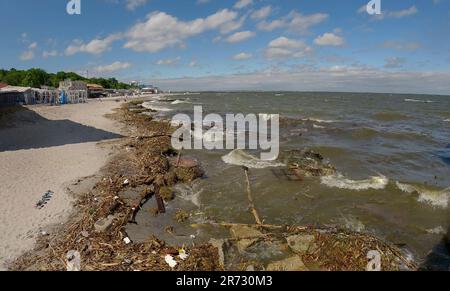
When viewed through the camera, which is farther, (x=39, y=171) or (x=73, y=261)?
(x=39, y=171)

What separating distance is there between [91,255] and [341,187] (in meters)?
10.1

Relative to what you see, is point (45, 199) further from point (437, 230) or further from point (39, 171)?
point (437, 230)

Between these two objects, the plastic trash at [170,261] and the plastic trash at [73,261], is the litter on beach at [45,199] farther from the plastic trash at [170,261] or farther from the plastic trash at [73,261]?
the plastic trash at [170,261]

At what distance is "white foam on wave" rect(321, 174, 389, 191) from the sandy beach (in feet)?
34.7

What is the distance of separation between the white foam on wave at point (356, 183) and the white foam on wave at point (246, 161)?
2871mm

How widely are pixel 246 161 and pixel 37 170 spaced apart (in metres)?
10.2

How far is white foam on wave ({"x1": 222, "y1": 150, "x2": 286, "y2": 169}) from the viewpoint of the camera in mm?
16141

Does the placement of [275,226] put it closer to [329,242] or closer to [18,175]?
[329,242]

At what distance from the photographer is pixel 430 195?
1241 cm

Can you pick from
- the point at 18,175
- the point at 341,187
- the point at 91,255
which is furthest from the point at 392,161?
the point at 18,175

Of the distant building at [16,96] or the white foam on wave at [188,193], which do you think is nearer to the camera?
the white foam on wave at [188,193]

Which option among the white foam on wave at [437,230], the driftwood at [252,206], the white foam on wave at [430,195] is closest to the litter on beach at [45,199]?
the driftwood at [252,206]

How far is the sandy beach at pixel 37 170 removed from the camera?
8499mm

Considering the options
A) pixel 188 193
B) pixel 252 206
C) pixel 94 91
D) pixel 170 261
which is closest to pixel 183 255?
pixel 170 261
